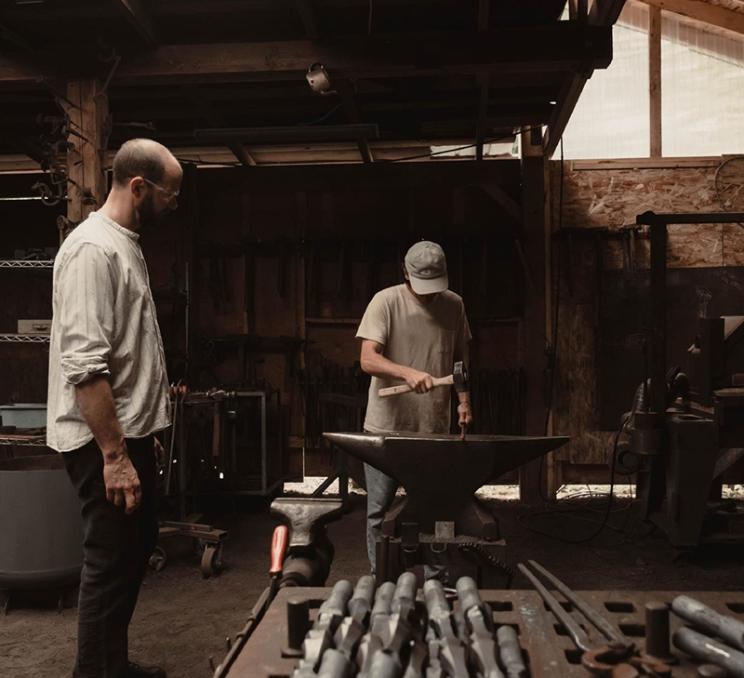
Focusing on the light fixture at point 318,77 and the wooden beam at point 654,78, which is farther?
the wooden beam at point 654,78

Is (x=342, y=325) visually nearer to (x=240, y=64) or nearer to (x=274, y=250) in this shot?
(x=274, y=250)

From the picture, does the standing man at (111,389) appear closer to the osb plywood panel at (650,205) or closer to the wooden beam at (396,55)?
the wooden beam at (396,55)

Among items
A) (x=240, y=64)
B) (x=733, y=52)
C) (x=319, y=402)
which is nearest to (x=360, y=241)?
(x=319, y=402)

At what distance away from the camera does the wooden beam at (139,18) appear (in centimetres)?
380

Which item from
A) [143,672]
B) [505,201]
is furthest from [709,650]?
[505,201]

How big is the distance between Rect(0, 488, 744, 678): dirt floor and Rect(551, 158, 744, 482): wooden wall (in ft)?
2.46

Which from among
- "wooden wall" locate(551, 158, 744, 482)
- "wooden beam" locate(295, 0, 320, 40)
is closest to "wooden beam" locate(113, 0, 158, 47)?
"wooden beam" locate(295, 0, 320, 40)

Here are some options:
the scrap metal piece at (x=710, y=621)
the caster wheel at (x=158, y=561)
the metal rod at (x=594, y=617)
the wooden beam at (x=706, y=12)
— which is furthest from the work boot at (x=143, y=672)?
the wooden beam at (x=706, y=12)

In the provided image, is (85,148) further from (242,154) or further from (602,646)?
(602,646)

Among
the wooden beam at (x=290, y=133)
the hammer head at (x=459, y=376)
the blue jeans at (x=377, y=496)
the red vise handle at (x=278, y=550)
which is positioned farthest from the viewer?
the wooden beam at (x=290, y=133)

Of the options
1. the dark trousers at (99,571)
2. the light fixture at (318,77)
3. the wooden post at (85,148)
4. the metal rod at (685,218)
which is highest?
the light fixture at (318,77)

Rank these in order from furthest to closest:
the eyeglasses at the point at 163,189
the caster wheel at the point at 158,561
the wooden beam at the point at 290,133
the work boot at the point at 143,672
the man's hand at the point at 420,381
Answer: the wooden beam at the point at 290,133 → the caster wheel at the point at 158,561 → the man's hand at the point at 420,381 → the work boot at the point at 143,672 → the eyeglasses at the point at 163,189

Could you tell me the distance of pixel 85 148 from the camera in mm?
4191

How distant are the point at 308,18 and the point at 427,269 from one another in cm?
164
